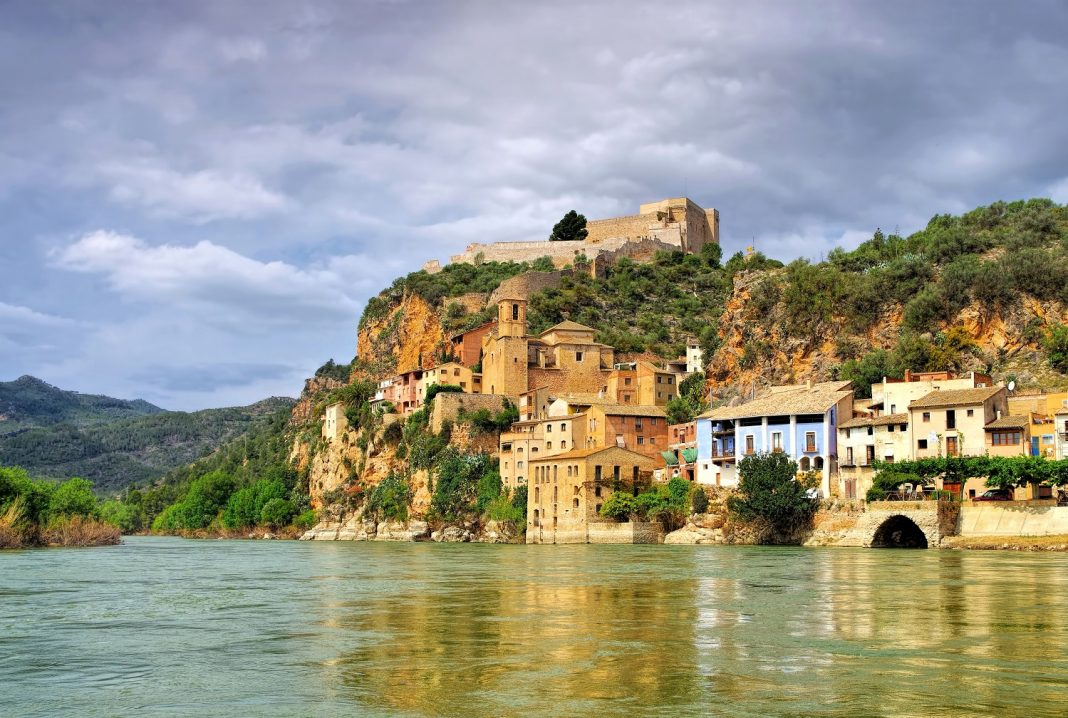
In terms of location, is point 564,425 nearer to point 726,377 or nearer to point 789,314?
point 726,377

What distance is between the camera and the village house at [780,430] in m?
62.9

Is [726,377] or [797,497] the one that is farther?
[726,377]

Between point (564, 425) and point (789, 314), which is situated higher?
point (789, 314)

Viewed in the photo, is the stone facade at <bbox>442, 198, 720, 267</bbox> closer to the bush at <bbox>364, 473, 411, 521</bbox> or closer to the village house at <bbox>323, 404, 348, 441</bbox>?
the village house at <bbox>323, 404, 348, 441</bbox>

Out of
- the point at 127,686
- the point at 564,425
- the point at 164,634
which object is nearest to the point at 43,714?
the point at 127,686

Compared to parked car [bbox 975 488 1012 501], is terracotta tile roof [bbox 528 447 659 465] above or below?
above

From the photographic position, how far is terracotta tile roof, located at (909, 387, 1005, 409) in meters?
57.3

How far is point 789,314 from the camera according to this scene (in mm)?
81250

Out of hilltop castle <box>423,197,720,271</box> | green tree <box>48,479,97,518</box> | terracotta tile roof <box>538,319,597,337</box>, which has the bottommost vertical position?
green tree <box>48,479,97,518</box>

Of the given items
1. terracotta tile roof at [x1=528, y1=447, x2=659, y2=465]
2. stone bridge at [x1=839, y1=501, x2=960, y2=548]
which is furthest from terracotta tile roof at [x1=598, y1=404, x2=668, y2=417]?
stone bridge at [x1=839, y1=501, x2=960, y2=548]

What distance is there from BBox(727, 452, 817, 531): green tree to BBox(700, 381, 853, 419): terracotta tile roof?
3.72 meters

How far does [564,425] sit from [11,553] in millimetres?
35292

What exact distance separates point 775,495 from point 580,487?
13792mm

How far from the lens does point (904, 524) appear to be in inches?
2234
